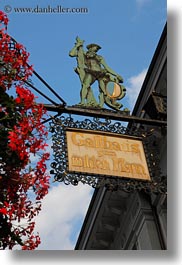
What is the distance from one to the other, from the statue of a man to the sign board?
2.64 feet

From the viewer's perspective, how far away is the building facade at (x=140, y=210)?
11.6 meters

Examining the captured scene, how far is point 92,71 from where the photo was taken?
9555 mm

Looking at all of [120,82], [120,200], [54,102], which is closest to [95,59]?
[120,82]

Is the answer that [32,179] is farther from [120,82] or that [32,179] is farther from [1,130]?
[120,82]

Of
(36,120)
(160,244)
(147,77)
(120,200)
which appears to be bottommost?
(160,244)

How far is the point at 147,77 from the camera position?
12.3 meters

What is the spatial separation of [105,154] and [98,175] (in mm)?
439

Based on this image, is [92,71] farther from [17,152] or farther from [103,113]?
[17,152]

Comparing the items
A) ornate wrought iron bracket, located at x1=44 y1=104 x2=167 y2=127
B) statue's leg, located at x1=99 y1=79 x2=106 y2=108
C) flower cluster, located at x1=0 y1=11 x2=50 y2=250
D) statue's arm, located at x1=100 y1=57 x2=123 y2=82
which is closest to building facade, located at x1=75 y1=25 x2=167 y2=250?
ornate wrought iron bracket, located at x1=44 y1=104 x2=167 y2=127

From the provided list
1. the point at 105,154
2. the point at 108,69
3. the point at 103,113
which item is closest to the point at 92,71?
the point at 108,69

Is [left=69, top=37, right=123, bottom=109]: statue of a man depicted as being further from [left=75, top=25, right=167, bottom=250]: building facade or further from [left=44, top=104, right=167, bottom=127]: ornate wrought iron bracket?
[left=75, top=25, right=167, bottom=250]: building facade

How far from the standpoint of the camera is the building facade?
1162 centimetres

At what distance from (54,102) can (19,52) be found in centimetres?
157

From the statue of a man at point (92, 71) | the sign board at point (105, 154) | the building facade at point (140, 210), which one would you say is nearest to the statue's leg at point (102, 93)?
the statue of a man at point (92, 71)
